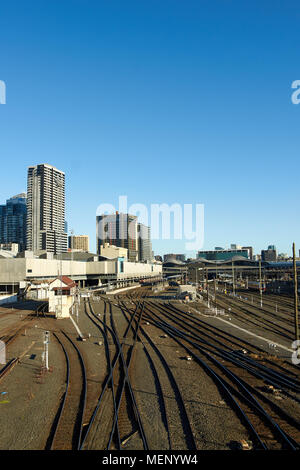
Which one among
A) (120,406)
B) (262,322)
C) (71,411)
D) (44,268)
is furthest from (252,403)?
(44,268)

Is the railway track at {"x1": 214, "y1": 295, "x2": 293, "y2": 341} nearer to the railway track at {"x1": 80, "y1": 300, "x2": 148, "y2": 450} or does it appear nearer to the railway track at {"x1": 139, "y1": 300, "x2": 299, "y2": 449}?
the railway track at {"x1": 139, "y1": 300, "x2": 299, "y2": 449}

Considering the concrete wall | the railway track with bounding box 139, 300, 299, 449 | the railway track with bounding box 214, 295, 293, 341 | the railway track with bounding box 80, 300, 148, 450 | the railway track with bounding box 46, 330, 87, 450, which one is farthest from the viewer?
the concrete wall

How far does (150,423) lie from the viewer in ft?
37.8

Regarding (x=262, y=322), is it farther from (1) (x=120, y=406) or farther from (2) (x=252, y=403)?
(1) (x=120, y=406)

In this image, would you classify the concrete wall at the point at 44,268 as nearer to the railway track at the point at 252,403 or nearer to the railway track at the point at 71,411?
the railway track at the point at 71,411

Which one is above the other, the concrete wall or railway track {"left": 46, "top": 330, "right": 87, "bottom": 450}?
the concrete wall

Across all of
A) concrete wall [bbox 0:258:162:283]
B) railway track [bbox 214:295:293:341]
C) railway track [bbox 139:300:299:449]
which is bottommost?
railway track [bbox 214:295:293:341]

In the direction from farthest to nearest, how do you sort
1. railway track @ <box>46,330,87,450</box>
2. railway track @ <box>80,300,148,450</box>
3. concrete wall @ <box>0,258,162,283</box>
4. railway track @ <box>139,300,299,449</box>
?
concrete wall @ <box>0,258,162,283</box> → railway track @ <box>139,300,299,449</box> → railway track @ <box>80,300,148,450</box> → railway track @ <box>46,330,87,450</box>

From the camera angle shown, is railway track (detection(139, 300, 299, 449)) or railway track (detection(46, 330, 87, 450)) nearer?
railway track (detection(46, 330, 87, 450))

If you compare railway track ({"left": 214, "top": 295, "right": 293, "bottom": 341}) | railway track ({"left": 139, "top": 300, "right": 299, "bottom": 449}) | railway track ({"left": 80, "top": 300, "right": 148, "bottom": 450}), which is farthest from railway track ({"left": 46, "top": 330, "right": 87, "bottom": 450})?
railway track ({"left": 214, "top": 295, "right": 293, "bottom": 341})
